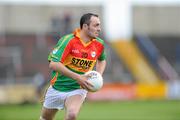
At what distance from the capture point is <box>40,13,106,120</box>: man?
1184 cm

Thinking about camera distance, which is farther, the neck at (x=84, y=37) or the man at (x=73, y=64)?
the neck at (x=84, y=37)

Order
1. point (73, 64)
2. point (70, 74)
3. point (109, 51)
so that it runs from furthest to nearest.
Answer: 1. point (109, 51)
2. point (73, 64)
3. point (70, 74)

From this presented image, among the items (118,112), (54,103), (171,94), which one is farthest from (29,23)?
(54,103)

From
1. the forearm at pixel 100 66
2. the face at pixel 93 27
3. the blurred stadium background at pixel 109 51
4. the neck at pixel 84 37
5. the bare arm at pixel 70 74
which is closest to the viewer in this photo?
the bare arm at pixel 70 74

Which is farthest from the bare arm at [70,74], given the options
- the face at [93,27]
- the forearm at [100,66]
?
the forearm at [100,66]

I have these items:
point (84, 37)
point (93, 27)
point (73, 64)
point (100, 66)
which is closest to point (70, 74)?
point (73, 64)

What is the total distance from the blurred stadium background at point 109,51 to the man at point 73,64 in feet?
61.1

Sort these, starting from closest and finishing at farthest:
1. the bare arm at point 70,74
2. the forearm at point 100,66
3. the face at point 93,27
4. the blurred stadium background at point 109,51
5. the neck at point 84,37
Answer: the bare arm at point 70,74 < the face at point 93,27 < the neck at point 84,37 < the forearm at point 100,66 < the blurred stadium background at point 109,51

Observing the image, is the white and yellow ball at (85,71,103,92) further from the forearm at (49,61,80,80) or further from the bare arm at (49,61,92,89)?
the forearm at (49,61,80,80)

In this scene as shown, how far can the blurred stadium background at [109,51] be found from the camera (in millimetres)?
33875

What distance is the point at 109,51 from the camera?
38938mm

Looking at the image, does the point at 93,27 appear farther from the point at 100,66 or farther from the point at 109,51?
the point at 109,51

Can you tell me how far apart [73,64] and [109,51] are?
26.9 m

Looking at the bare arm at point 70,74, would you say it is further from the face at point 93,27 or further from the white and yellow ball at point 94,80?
the face at point 93,27
